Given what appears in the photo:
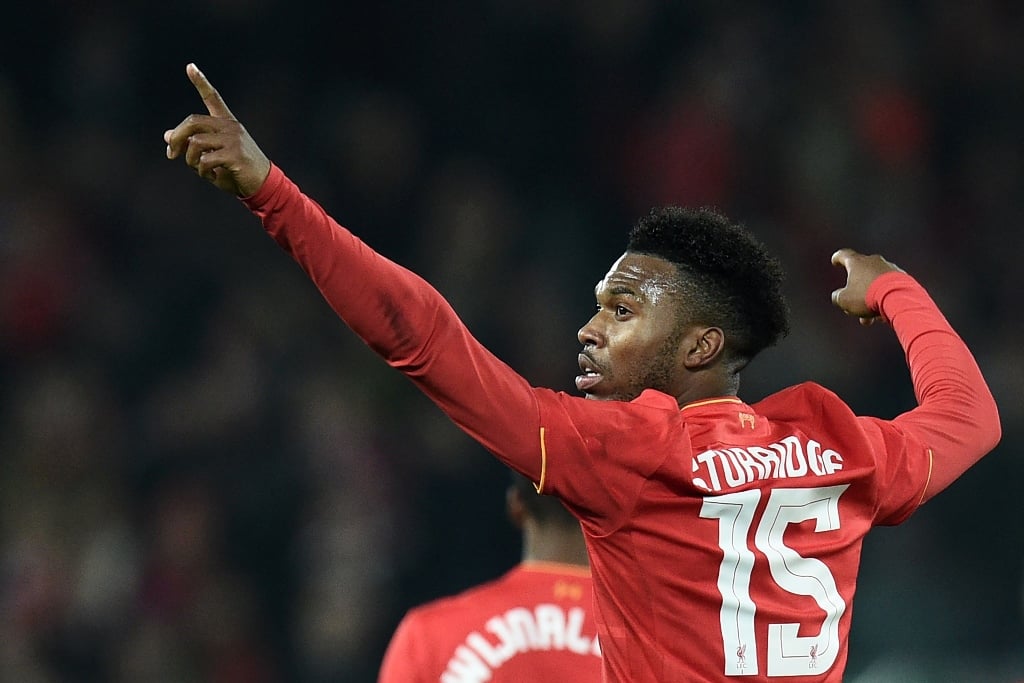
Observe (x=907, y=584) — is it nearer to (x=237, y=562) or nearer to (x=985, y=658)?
(x=985, y=658)

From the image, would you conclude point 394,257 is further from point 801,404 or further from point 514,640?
point 801,404

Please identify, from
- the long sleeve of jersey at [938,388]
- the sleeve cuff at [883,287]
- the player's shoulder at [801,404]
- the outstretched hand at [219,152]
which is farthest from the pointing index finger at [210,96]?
the sleeve cuff at [883,287]

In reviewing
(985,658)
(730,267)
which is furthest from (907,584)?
(730,267)

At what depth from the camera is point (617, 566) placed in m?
2.45

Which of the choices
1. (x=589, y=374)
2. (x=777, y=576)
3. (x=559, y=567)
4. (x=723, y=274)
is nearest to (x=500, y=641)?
(x=559, y=567)

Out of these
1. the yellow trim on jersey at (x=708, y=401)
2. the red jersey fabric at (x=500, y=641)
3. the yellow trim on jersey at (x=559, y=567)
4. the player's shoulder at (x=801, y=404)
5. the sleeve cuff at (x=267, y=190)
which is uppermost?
the sleeve cuff at (x=267, y=190)

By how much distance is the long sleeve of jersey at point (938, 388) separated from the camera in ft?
9.10

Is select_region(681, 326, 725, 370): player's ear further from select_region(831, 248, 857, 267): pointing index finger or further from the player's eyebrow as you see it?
select_region(831, 248, 857, 267): pointing index finger

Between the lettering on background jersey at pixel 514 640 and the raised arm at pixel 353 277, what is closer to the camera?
the raised arm at pixel 353 277

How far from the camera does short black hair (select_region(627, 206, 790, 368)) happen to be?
2727 mm

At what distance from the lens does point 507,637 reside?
3.23 metres

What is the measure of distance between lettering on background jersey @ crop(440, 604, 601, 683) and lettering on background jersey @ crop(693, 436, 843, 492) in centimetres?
91

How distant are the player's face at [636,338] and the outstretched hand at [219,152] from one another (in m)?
0.80

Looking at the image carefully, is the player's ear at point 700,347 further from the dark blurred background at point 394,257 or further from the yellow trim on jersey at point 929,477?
the dark blurred background at point 394,257
